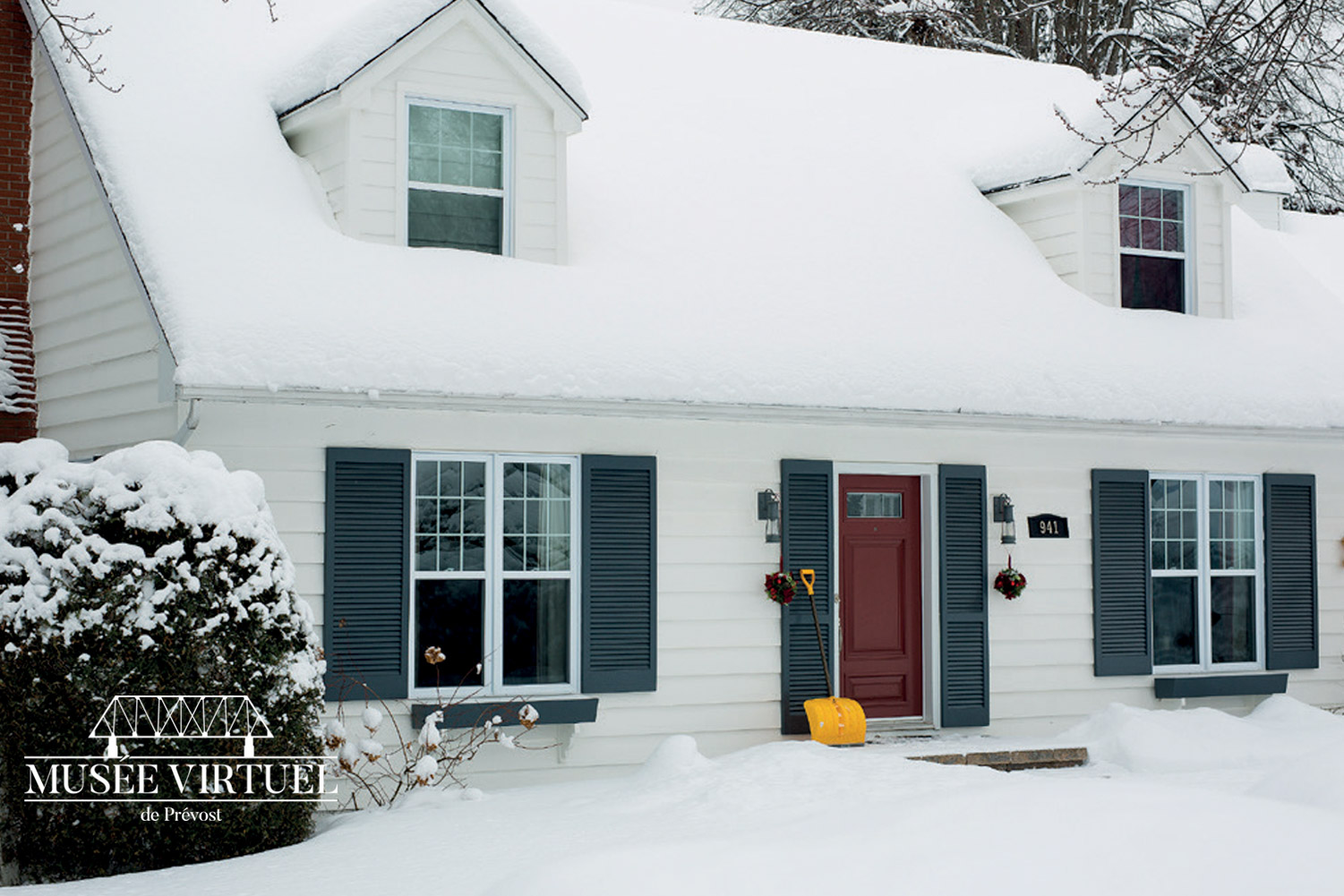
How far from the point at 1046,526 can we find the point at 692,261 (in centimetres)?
342

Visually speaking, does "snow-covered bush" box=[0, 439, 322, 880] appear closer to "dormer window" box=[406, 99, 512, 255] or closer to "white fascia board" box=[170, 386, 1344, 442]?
"white fascia board" box=[170, 386, 1344, 442]

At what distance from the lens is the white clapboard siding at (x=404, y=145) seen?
1038cm

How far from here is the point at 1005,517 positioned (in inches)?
451

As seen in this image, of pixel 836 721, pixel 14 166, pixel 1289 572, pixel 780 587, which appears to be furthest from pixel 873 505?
pixel 14 166

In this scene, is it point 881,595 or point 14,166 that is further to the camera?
point 14,166

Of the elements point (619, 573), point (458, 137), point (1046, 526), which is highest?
point (458, 137)

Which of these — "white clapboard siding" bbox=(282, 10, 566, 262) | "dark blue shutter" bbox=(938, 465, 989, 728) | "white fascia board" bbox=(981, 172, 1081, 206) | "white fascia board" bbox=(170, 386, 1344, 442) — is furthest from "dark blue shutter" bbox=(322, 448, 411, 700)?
"white fascia board" bbox=(981, 172, 1081, 206)

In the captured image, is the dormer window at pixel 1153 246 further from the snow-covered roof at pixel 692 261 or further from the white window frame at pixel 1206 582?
the white window frame at pixel 1206 582

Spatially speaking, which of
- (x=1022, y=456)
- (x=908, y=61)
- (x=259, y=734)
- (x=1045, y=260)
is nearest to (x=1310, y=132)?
(x=908, y=61)

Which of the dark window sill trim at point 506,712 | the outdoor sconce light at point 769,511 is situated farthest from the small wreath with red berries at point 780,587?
the dark window sill trim at point 506,712

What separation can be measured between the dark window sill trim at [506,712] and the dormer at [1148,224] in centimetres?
596

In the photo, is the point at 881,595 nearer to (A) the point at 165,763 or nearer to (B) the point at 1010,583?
(B) the point at 1010,583

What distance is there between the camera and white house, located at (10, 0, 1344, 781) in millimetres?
9523

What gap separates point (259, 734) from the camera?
24.6 ft
